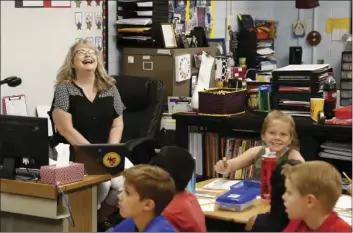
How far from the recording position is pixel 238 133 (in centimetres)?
470

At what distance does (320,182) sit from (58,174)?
136cm

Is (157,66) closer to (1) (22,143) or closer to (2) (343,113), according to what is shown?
(2) (343,113)

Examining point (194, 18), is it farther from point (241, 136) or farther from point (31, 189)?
point (31, 189)

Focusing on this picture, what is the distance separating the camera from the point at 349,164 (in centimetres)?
420

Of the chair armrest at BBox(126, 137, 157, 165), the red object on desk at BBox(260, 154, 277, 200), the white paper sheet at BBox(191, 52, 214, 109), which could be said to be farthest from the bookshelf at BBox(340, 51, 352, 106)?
the red object on desk at BBox(260, 154, 277, 200)

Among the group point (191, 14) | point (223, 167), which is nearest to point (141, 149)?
point (223, 167)

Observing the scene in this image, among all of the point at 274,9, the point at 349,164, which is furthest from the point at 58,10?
the point at 274,9

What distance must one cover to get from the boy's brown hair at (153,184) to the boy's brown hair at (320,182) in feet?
1.49

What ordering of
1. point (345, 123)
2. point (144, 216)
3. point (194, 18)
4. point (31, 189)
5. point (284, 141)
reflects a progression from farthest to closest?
point (194, 18) < point (345, 123) < point (284, 141) < point (31, 189) < point (144, 216)

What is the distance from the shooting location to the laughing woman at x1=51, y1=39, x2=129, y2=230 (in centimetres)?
392

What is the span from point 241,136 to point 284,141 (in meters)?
1.52

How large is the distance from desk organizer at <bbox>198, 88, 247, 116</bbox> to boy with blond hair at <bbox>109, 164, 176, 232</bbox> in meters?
2.31

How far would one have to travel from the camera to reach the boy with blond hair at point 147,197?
2.22m

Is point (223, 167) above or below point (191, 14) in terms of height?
below
